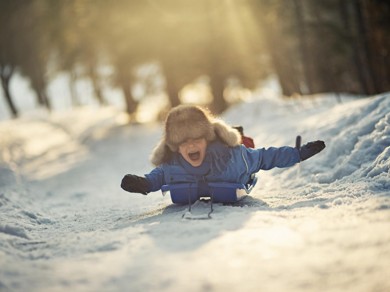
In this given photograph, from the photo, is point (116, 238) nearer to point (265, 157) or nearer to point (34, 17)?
point (265, 157)

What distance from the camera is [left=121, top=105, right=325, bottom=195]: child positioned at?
4223 mm

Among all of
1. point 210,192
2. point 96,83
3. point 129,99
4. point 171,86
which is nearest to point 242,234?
point 210,192

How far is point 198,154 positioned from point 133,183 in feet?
2.26

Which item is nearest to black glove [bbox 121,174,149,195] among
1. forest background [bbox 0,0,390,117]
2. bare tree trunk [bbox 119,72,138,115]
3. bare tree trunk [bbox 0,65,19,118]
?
forest background [bbox 0,0,390,117]

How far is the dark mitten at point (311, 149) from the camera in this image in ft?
14.3

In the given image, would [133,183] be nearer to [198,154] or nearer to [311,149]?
[198,154]

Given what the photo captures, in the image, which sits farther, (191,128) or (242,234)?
(191,128)

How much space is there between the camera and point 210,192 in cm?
428

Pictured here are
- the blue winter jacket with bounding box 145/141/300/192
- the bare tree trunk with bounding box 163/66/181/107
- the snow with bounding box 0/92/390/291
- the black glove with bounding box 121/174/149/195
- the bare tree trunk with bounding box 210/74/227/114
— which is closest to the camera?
the snow with bounding box 0/92/390/291

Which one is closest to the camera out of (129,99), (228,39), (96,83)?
(228,39)

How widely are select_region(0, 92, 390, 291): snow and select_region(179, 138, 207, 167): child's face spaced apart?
475 mm

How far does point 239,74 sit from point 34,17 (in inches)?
646

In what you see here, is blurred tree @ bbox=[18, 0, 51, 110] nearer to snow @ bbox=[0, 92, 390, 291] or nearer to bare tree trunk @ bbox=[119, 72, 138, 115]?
bare tree trunk @ bbox=[119, 72, 138, 115]

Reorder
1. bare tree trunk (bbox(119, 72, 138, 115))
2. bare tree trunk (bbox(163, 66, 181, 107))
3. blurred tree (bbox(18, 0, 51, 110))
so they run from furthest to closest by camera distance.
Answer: blurred tree (bbox(18, 0, 51, 110)) < bare tree trunk (bbox(119, 72, 138, 115)) < bare tree trunk (bbox(163, 66, 181, 107))
